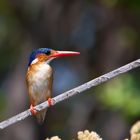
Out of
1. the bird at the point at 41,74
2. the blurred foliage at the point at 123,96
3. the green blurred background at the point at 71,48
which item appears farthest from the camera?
the green blurred background at the point at 71,48

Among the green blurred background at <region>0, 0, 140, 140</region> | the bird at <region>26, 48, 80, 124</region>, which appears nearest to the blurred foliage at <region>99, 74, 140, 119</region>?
the green blurred background at <region>0, 0, 140, 140</region>

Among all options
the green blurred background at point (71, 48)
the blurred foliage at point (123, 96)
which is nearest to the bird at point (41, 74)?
the blurred foliage at point (123, 96)

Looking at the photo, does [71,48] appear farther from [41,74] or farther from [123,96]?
[41,74]

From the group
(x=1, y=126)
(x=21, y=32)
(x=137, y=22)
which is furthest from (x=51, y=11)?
(x=1, y=126)

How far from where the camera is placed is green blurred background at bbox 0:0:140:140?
11.3m

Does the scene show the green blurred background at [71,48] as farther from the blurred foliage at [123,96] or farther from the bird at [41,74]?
the bird at [41,74]

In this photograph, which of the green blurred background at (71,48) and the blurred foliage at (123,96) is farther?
the green blurred background at (71,48)

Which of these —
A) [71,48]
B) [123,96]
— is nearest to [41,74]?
[123,96]

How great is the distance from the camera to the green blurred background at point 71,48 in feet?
37.1

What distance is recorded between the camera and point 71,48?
12328mm

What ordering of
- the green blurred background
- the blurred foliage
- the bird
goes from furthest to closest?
1. the green blurred background
2. the blurred foliage
3. the bird

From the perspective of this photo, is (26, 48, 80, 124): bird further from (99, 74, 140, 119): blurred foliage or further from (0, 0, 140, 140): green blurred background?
(0, 0, 140, 140): green blurred background

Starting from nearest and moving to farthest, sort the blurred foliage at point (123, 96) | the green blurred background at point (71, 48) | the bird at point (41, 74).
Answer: the bird at point (41, 74)
the blurred foliage at point (123, 96)
the green blurred background at point (71, 48)

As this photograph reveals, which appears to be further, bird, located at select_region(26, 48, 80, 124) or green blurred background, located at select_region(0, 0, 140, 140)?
green blurred background, located at select_region(0, 0, 140, 140)
